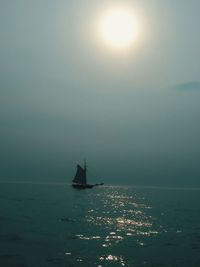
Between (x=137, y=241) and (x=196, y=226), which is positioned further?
(x=196, y=226)

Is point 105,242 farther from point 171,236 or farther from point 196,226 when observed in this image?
point 196,226

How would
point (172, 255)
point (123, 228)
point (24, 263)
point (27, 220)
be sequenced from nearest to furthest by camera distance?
point (24, 263), point (172, 255), point (123, 228), point (27, 220)

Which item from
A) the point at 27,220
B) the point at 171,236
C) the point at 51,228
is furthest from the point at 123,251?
the point at 27,220

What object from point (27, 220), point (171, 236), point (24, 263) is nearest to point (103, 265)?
point (24, 263)

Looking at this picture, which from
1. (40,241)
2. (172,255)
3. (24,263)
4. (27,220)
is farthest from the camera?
(27,220)

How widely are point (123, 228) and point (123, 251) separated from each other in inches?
650

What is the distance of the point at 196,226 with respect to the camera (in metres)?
59.8

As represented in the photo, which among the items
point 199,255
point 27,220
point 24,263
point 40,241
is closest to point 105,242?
point 40,241

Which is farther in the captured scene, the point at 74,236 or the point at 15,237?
the point at 74,236

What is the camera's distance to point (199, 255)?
3678cm

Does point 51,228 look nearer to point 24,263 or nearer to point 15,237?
point 15,237

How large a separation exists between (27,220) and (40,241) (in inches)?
721

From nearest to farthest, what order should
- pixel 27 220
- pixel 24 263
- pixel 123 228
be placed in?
pixel 24 263 → pixel 123 228 → pixel 27 220

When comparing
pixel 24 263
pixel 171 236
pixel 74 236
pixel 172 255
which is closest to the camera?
pixel 24 263
